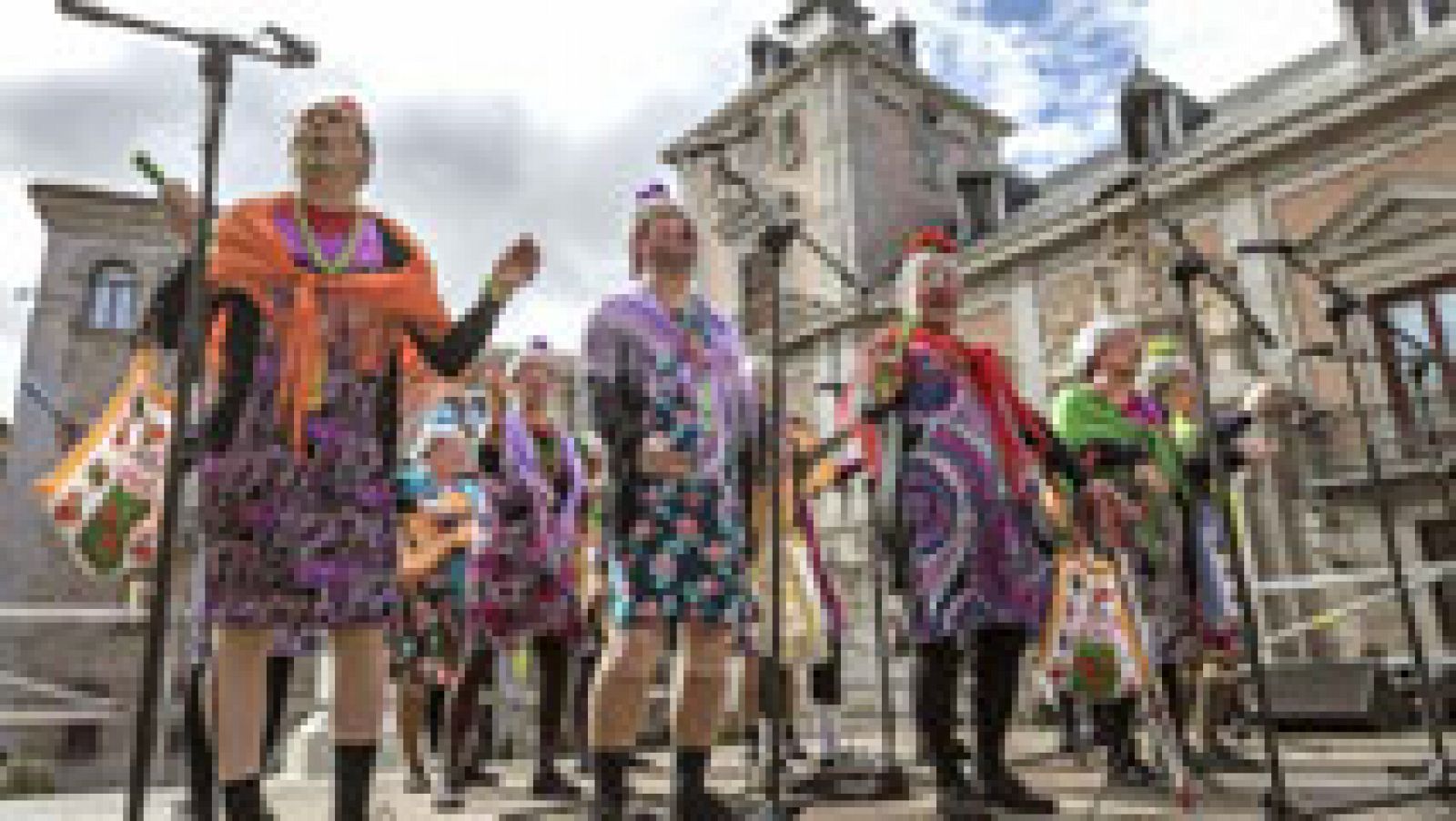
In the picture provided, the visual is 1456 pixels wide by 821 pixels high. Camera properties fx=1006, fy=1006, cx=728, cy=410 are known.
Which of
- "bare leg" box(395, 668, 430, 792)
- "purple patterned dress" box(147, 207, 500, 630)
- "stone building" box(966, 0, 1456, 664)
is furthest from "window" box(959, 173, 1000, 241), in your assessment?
"purple patterned dress" box(147, 207, 500, 630)

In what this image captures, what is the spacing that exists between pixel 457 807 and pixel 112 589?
16.3 m

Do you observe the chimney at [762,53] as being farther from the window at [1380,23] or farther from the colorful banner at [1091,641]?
the colorful banner at [1091,641]

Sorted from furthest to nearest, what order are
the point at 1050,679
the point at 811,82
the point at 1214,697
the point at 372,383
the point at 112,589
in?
the point at 811,82 < the point at 112,589 < the point at 1214,697 < the point at 1050,679 < the point at 372,383

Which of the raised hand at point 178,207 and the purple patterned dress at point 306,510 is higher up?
the raised hand at point 178,207

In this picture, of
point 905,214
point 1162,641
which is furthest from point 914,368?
point 905,214

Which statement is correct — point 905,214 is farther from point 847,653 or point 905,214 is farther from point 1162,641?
point 1162,641

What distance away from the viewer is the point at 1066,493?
11.3 ft

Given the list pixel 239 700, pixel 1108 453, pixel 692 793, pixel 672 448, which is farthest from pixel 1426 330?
pixel 239 700

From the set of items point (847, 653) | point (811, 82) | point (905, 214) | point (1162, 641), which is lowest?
point (847, 653)

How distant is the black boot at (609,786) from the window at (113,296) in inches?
770

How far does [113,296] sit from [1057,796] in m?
20.5

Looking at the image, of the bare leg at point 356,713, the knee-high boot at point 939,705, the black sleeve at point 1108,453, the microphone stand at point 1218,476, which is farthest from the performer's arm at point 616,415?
the black sleeve at point 1108,453

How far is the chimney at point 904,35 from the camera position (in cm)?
2741

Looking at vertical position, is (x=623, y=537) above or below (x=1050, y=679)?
above
